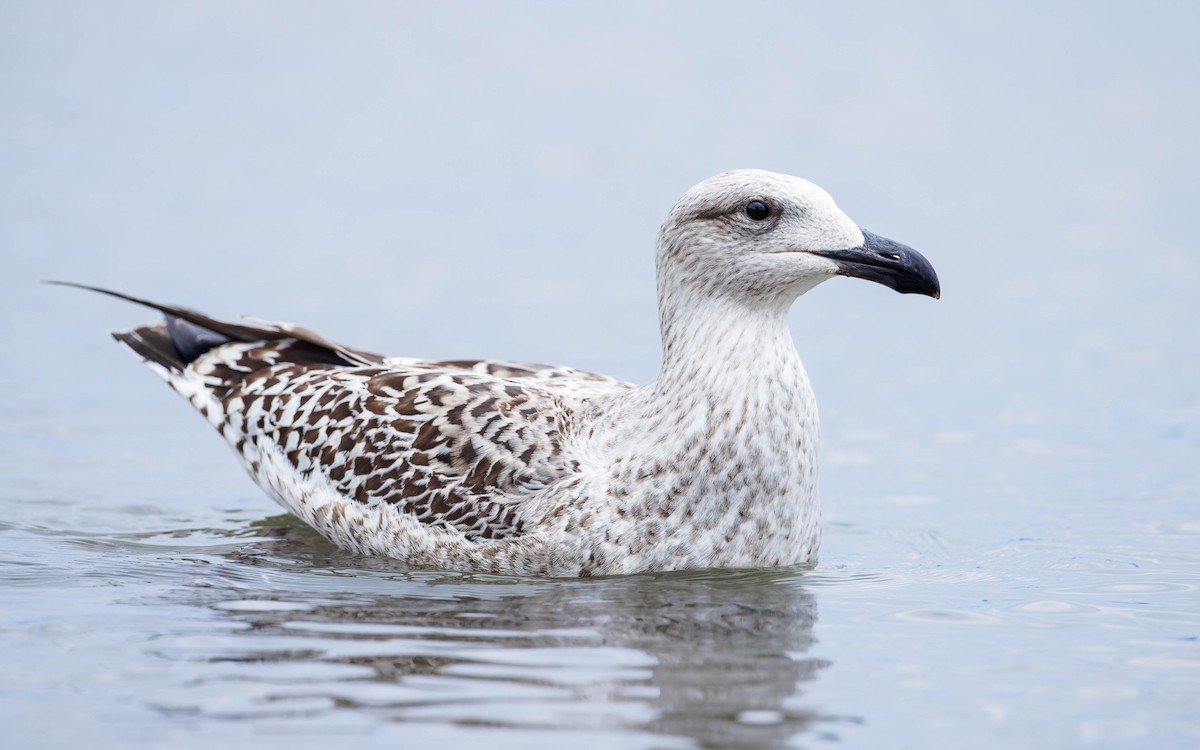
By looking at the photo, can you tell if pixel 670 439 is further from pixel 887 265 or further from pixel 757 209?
pixel 887 265

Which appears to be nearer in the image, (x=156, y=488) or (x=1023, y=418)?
(x=156, y=488)

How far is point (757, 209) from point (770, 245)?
0.60 ft

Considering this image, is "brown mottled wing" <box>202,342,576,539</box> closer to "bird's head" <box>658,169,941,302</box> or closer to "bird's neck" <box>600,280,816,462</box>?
"bird's neck" <box>600,280,816,462</box>

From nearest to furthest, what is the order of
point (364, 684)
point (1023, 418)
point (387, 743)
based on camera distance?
point (387, 743) → point (364, 684) → point (1023, 418)

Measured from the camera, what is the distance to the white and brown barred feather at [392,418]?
8281 millimetres

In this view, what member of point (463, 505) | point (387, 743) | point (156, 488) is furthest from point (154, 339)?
point (387, 743)

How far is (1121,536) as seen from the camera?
950cm

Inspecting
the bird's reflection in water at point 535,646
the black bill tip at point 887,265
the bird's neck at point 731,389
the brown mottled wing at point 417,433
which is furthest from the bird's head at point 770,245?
the bird's reflection in water at point 535,646

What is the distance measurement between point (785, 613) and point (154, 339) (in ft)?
15.6

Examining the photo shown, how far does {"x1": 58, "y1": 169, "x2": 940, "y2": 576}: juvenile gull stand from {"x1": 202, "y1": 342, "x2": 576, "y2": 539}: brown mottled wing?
1 cm

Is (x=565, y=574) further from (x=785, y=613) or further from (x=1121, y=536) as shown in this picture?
(x=1121, y=536)

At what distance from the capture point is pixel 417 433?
8.66 metres

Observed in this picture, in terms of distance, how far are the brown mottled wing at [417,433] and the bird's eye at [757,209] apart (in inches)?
54.0

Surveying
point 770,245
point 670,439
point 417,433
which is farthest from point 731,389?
point 417,433
